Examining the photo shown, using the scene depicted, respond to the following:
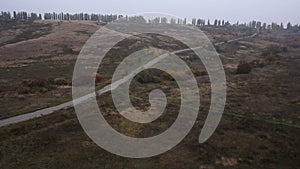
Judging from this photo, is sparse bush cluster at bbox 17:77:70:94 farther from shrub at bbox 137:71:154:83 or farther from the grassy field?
shrub at bbox 137:71:154:83

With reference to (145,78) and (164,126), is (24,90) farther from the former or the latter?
(164,126)

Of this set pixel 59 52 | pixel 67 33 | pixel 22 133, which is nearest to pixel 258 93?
pixel 22 133

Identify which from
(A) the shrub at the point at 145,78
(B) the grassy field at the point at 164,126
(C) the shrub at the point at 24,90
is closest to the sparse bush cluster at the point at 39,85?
(C) the shrub at the point at 24,90

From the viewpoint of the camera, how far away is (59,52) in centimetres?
9475

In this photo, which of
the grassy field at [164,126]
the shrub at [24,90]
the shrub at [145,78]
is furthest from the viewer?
the shrub at [145,78]

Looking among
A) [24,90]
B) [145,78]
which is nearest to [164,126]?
[145,78]

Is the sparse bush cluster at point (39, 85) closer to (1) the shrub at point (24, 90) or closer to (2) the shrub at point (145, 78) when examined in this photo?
(1) the shrub at point (24, 90)

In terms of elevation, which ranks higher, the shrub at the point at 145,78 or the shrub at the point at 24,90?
the shrub at the point at 145,78

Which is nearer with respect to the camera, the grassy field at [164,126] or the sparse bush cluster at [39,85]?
the grassy field at [164,126]

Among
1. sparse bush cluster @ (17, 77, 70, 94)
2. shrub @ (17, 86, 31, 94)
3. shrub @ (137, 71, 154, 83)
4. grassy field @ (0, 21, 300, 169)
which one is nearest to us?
grassy field @ (0, 21, 300, 169)

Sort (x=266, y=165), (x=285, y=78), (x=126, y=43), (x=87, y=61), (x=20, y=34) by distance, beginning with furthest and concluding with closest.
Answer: (x=20, y=34) < (x=126, y=43) < (x=87, y=61) < (x=285, y=78) < (x=266, y=165)

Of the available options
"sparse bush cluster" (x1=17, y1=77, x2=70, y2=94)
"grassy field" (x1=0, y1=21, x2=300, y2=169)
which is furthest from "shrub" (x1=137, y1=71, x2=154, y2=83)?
"sparse bush cluster" (x1=17, y1=77, x2=70, y2=94)

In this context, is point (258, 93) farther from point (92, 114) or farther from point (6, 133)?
point (6, 133)

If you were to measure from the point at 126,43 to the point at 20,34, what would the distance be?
4725 centimetres
